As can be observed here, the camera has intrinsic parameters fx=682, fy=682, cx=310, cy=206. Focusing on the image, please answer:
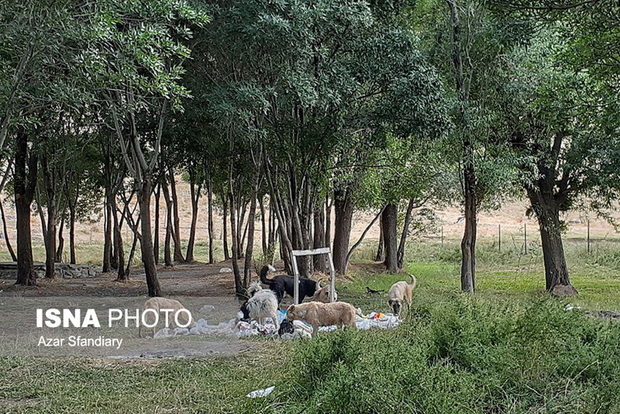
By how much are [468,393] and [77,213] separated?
100ft

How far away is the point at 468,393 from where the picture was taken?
5.24 meters

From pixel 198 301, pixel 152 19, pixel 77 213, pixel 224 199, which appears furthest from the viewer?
pixel 77 213

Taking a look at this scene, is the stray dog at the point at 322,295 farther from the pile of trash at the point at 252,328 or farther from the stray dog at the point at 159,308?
the stray dog at the point at 159,308

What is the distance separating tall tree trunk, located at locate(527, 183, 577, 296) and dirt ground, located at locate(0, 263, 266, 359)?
341 inches

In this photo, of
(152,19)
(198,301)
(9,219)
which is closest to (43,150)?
(198,301)

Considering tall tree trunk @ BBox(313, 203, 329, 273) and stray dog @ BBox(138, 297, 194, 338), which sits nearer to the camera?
stray dog @ BBox(138, 297, 194, 338)

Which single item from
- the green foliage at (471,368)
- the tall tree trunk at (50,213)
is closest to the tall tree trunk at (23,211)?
the tall tree trunk at (50,213)

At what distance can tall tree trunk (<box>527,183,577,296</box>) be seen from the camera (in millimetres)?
18450

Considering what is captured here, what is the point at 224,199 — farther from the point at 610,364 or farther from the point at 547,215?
the point at 610,364

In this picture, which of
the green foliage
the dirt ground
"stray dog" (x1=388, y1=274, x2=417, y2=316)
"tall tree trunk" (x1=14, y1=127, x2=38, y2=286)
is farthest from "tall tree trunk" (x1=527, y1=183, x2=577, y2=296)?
"tall tree trunk" (x1=14, y1=127, x2=38, y2=286)

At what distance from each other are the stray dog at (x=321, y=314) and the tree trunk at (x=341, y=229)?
11957 millimetres

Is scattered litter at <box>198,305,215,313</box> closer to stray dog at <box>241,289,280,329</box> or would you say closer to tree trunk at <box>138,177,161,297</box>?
tree trunk at <box>138,177,161,297</box>

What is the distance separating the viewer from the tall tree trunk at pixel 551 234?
18.5m

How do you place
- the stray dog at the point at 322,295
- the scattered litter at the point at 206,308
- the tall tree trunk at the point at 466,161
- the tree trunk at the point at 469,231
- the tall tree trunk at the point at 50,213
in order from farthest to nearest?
the tall tree trunk at the point at 50,213, the tree trunk at the point at 469,231, the tall tree trunk at the point at 466,161, the scattered litter at the point at 206,308, the stray dog at the point at 322,295
